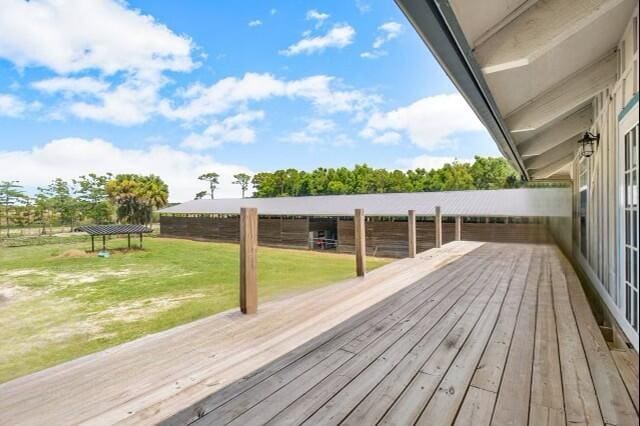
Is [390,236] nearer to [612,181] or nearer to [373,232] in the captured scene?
[373,232]

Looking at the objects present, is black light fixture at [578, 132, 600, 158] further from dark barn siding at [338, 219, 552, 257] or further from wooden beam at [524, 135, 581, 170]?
dark barn siding at [338, 219, 552, 257]

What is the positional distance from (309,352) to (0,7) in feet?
55.2

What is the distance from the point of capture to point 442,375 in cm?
161

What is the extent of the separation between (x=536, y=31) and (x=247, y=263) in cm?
259

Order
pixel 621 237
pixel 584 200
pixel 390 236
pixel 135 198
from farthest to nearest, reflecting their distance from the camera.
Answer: pixel 135 198
pixel 390 236
pixel 584 200
pixel 621 237

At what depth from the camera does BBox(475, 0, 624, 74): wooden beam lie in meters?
1.74

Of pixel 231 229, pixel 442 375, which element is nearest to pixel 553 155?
pixel 442 375

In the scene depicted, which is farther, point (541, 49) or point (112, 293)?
point (112, 293)

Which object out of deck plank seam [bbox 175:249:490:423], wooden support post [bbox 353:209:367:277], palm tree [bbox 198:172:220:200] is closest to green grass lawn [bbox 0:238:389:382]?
wooden support post [bbox 353:209:367:277]

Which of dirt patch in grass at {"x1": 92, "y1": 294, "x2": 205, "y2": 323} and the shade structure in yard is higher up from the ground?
the shade structure in yard

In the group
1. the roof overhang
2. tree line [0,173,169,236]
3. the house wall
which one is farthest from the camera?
tree line [0,173,169,236]

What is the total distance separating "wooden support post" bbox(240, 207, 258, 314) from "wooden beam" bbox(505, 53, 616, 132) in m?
3.06

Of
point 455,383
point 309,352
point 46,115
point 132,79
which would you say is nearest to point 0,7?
point 309,352

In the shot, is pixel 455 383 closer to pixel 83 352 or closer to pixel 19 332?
pixel 83 352
